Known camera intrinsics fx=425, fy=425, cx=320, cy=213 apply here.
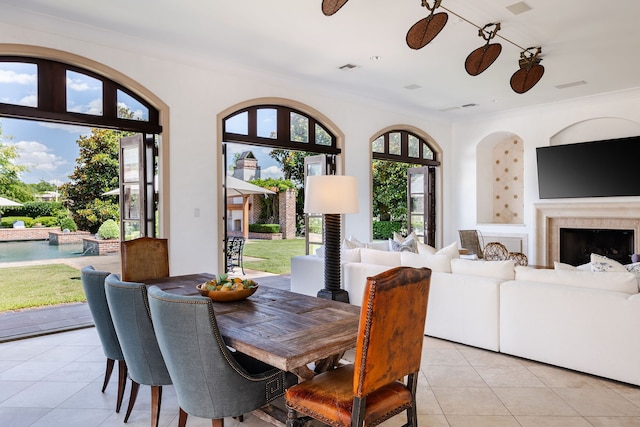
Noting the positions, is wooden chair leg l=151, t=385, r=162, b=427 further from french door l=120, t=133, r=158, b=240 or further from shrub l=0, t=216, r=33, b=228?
shrub l=0, t=216, r=33, b=228

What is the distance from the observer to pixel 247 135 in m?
5.81

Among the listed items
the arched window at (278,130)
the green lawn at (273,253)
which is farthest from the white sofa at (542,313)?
the green lawn at (273,253)

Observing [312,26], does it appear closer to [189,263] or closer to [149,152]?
[149,152]

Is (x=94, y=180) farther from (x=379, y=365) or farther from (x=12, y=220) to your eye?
(x=379, y=365)

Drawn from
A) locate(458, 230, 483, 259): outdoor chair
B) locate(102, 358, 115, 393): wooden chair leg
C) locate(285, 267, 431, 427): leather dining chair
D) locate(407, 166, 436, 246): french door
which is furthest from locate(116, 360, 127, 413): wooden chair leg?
locate(407, 166, 436, 246): french door

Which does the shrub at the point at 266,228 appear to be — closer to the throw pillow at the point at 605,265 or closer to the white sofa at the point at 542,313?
the white sofa at the point at 542,313

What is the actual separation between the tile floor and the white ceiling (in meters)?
3.14

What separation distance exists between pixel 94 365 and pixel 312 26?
3.72 m

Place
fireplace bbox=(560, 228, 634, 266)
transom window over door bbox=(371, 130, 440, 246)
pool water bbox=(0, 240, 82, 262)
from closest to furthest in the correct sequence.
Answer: fireplace bbox=(560, 228, 634, 266)
transom window over door bbox=(371, 130, 440, 246)
pool water bbox=(0, 240, 82, 262)

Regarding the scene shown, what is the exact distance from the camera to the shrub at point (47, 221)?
34.4 ft

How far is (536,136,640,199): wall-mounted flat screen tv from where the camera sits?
668cm

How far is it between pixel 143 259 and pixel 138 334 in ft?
4.77

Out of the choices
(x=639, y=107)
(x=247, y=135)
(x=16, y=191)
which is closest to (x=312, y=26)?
(x=247, y=135)

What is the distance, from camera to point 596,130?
7.25 metres
